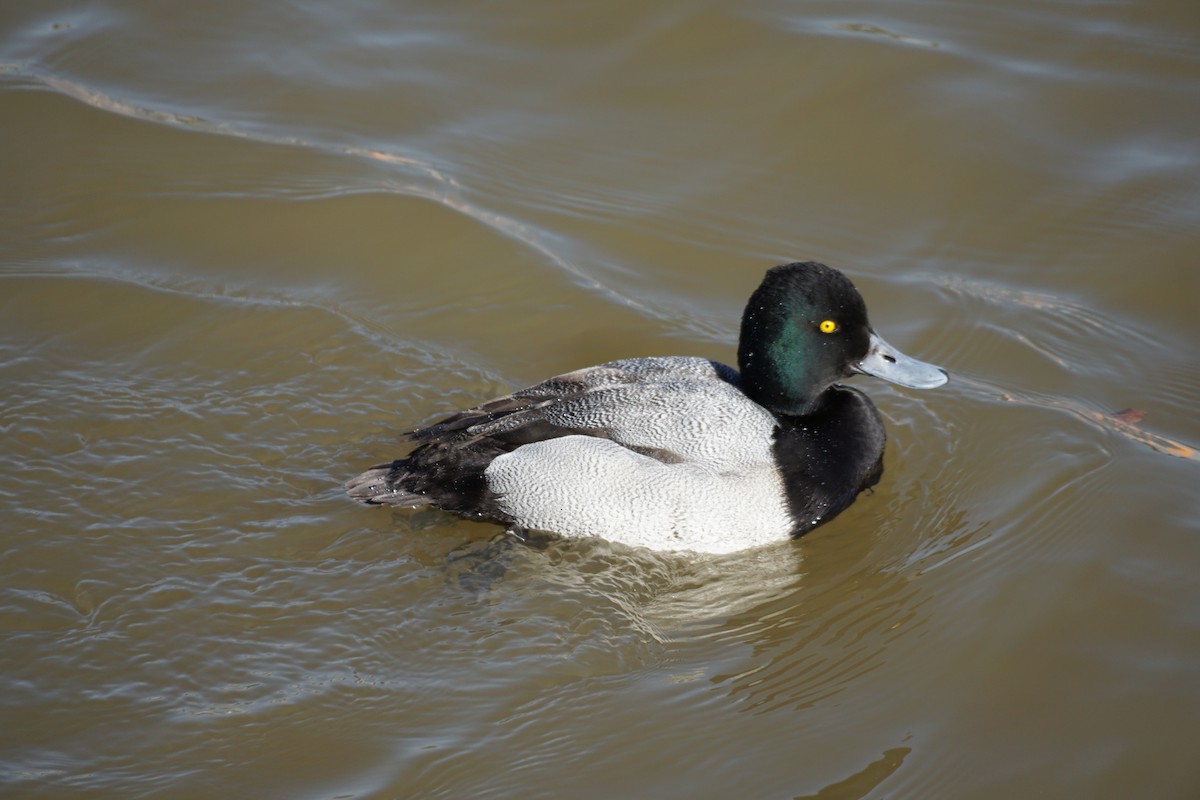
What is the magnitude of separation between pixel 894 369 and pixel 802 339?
551 mm

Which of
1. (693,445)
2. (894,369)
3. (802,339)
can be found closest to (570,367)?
(693,445)

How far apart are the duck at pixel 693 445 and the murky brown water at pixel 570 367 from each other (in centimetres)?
18

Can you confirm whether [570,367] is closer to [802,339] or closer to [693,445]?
[693,445]

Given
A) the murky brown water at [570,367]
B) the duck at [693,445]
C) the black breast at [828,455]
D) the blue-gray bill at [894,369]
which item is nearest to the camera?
the murky brown water at [570,367]

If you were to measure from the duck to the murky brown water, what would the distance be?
7.3 inches

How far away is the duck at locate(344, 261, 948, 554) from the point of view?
211 inches

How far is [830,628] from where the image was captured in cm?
509

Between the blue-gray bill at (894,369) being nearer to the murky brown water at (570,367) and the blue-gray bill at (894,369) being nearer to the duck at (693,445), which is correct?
the duck at (693,445)

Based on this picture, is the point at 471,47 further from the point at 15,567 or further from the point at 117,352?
the point at 15,567

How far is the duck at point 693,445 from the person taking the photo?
17.6ft

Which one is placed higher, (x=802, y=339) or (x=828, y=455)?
(x=802, y=339)

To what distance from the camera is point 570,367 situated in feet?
22.0

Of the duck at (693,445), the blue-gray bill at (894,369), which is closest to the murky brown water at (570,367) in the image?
the duck at (693,445)

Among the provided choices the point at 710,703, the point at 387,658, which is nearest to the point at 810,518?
the point at 710,703
